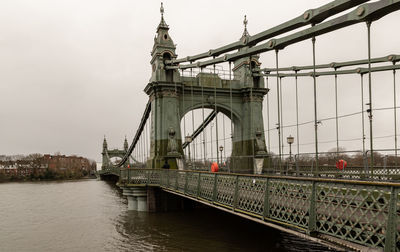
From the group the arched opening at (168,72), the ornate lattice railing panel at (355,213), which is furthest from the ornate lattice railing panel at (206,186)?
the arched opening at (168,72)

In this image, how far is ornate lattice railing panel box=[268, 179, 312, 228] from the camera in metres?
5.56

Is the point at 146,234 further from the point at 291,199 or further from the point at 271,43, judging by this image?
the point at 271,43

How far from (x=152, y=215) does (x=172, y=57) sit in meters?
10.2

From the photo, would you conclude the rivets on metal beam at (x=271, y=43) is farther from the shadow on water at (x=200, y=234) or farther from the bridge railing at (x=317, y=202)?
the shadow on water at (x=200, y=234)

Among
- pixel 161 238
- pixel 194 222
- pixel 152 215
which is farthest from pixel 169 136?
pixel 161 238

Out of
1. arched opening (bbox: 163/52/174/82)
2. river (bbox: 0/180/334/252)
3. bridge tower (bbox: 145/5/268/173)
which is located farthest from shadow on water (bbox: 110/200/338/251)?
arched opening (bbox: 163/52/174/82)

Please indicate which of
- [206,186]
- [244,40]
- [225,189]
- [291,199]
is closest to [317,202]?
[291,199]

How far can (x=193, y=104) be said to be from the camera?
2002 cm

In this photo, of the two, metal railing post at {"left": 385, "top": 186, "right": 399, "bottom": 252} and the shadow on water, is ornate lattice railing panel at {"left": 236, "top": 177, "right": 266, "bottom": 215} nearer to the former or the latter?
the shadow on water

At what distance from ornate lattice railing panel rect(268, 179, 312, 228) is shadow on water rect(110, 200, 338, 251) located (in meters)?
3.67

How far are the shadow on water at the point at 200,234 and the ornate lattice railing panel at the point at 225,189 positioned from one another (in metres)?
2.08

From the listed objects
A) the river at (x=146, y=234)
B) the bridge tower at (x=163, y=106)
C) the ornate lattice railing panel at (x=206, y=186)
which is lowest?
the river at (x=146, y=234)

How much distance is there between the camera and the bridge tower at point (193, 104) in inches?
747

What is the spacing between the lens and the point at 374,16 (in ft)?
20.0
